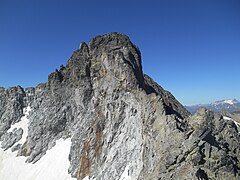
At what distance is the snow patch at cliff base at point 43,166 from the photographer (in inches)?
2484

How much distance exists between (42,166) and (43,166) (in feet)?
1.39

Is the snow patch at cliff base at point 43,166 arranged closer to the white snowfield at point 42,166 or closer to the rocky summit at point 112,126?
the white snowfield at point 42,166

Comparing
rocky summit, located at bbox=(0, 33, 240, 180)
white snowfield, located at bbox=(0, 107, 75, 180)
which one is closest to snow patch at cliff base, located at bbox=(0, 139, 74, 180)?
white snowfield, located at bbox=(0, 107, 75, 180)

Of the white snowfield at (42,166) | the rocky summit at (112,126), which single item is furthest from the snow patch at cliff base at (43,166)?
the rocky summit at (112,126)

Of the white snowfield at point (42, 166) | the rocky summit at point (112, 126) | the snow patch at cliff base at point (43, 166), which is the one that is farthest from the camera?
the white snowfield at point (42, 166)

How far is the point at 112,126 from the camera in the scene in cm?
5322

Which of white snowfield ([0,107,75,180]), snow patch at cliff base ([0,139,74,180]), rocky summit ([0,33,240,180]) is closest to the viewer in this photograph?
rocky summit ([0,33,240,180])

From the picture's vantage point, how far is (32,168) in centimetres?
6881

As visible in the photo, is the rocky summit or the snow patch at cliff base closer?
the rocky summit

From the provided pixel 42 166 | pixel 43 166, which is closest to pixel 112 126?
pixel 43 166

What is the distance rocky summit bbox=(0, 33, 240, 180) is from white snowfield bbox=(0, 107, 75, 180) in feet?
2.42

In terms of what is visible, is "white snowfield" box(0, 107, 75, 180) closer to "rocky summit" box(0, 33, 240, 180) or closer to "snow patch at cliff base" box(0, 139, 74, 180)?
"snow patch at cliff base" box(0, 139, 74, 180)

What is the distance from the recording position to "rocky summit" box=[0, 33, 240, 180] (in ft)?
110

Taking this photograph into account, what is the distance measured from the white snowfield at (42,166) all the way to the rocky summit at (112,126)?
2.42 ft
